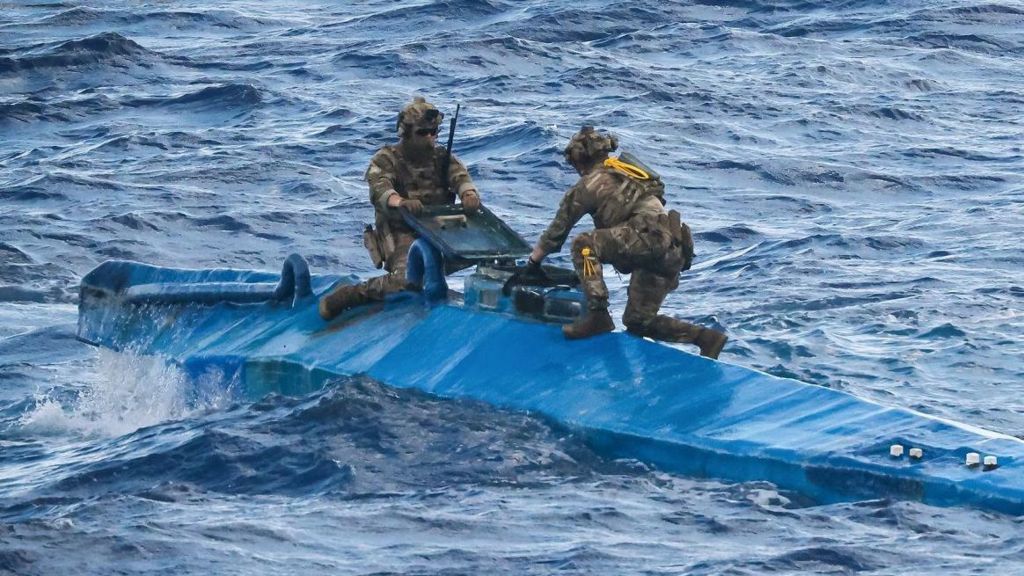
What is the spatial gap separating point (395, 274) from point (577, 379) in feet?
8.42

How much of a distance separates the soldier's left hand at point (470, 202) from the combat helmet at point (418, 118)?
0.58 m

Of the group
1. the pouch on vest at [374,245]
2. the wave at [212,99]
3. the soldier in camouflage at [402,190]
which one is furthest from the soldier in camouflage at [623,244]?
the wave at [212,99]

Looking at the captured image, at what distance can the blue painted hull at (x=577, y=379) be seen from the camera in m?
11.8

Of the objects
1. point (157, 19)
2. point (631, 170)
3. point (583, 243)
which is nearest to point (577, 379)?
point (583, 243)

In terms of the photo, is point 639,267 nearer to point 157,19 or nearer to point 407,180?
point 407,180

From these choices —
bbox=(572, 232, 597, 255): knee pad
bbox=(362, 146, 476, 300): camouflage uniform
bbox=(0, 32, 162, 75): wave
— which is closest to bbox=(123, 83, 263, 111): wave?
bbox=(0, 32, 162, 75): wave

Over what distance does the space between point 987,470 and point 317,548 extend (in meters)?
3.79

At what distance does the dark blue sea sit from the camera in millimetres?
11180

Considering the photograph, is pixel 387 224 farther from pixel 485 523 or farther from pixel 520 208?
pixel 520 208

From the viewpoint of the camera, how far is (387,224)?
15.9 metres

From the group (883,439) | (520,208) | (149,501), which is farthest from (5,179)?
(883,439)

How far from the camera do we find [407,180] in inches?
624

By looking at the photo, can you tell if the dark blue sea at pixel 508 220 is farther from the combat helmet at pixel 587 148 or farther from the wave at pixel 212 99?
the combat helmet at pixel 587 148

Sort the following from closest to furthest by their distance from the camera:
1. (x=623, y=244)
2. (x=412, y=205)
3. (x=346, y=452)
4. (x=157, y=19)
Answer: (x=346, y=452), (x=623, y=244), (x=412, y=205), (x=157, y=19)
